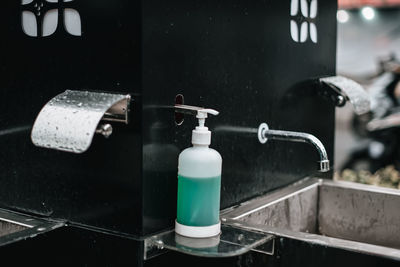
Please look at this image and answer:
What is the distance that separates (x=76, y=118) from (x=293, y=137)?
2.60 ft

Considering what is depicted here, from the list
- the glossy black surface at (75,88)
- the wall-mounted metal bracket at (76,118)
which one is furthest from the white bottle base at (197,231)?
the wall-mounted metal bracket at (76,118)

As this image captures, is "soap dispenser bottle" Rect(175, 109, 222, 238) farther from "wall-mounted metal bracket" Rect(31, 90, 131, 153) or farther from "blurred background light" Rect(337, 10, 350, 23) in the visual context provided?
"blurred background light" Rect(337, 10, 350, 23)

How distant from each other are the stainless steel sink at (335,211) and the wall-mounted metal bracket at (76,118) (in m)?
0.63

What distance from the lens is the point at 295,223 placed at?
7.10 feet

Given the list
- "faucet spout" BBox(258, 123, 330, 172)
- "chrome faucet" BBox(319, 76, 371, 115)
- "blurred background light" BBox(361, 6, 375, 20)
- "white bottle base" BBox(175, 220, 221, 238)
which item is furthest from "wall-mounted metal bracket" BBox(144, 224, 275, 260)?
"blurred background light" BBox(361, 6, 375, 20)

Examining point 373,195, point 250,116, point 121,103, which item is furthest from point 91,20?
point 373,195

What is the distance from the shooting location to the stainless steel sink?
2.01 m

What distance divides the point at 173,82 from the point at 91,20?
→ 0.27 meters

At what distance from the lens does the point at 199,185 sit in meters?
1.43

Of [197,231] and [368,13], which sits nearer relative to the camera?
[197,231]

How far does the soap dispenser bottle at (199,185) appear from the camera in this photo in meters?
1.43

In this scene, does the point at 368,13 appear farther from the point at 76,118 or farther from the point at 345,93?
the point at 76,118

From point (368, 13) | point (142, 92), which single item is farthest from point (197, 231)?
point (368, 13)

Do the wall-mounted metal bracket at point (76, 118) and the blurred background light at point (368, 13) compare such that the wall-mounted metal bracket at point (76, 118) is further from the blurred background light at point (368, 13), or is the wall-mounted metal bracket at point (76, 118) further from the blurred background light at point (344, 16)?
the blurred background light at point (344, 16)
